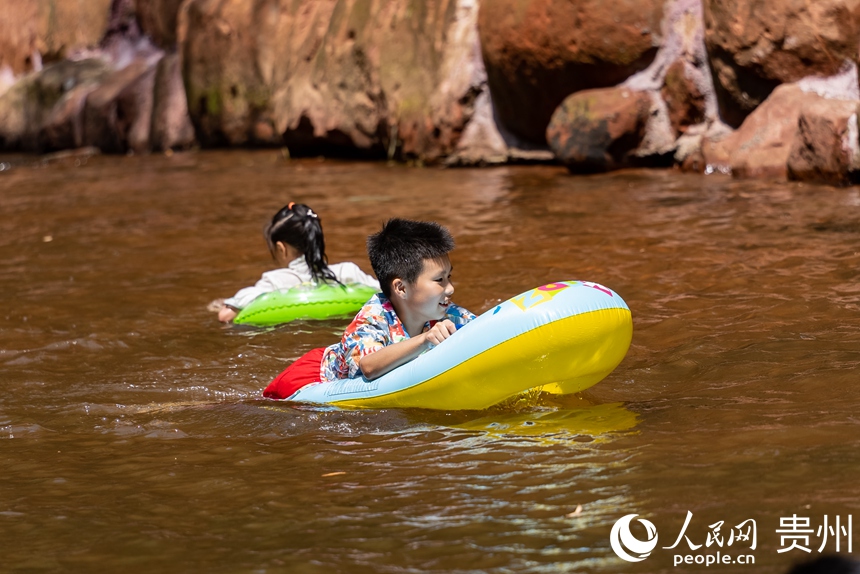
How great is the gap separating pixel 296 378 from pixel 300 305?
1.60m

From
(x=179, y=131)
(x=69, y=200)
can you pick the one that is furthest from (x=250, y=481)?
(x=179, y=131)

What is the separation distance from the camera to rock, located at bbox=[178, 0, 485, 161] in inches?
486

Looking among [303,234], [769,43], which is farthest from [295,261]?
[769,43]

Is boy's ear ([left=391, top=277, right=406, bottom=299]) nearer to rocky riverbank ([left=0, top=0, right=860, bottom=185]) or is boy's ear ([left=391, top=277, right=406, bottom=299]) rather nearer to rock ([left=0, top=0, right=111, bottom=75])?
rocky riverbank ([left=0, top=0, right=860, bottom=185])

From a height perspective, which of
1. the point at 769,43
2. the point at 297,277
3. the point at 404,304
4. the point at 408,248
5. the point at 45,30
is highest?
the point at 45,30

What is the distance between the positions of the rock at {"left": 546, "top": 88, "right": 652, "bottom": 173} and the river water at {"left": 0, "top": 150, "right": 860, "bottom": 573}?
1897 mm

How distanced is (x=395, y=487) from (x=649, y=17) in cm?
810

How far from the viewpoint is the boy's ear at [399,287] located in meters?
4.27

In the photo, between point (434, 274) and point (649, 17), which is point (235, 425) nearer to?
point (434, 274)

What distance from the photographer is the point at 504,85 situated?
11758 mm

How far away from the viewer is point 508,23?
37.3 ft

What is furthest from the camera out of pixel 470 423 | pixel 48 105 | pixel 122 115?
pixel 48 105

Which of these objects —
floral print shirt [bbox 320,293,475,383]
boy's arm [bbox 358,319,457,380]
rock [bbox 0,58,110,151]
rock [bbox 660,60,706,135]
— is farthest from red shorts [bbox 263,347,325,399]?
rock [bbox 0,58,110,151]

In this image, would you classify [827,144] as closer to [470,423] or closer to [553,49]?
[553,49]
